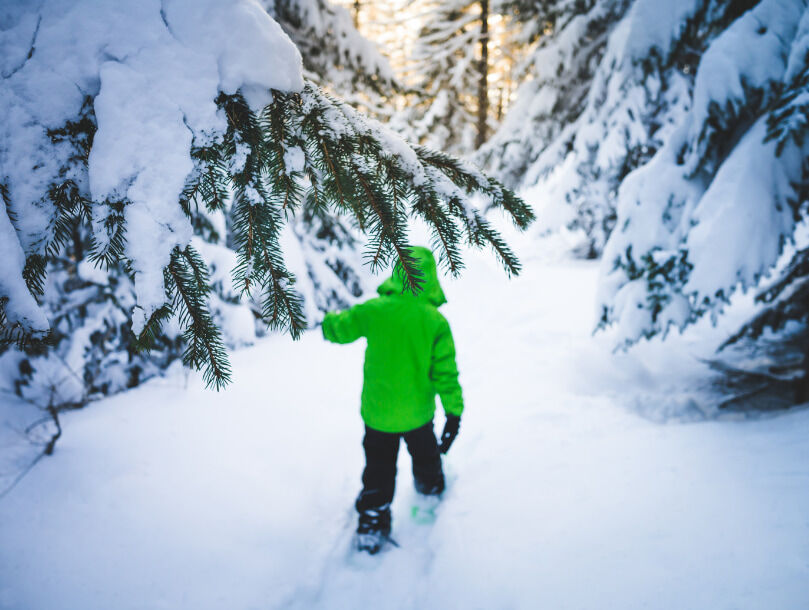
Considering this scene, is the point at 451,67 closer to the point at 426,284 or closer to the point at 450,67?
the point at 450,67

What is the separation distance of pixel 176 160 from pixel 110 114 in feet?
0.58

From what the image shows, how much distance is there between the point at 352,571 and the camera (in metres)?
2.21

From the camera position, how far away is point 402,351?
2.26 meters

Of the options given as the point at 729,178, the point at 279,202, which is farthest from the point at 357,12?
the point at 279,202

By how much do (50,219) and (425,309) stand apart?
5.82ft

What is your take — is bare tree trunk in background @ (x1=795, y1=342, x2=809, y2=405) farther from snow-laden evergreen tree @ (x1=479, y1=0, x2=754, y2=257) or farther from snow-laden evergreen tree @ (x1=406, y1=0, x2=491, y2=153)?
snow-laden evergreen tree @ (x1=406, y1=0, x2=491, y2=153)

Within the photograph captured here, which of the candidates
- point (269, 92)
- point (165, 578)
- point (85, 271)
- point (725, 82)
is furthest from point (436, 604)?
point (85, 271)

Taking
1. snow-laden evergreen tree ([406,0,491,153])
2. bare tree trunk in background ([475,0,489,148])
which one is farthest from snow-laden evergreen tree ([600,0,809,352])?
bare tree trunk in background ([475,0,489,148])

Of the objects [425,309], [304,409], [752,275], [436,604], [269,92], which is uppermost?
[269,92]

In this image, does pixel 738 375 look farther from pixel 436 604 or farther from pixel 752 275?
pixel 436 604

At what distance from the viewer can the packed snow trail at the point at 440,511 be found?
182cm

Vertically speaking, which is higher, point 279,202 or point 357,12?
point 357,12

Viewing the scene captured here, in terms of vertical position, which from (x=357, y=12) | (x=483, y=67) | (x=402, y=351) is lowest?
(x=402, y=351)

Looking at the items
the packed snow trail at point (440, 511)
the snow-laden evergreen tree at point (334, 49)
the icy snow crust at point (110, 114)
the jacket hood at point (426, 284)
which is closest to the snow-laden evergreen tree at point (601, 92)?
the snow-laden evergreen tree at point (334, 49)
